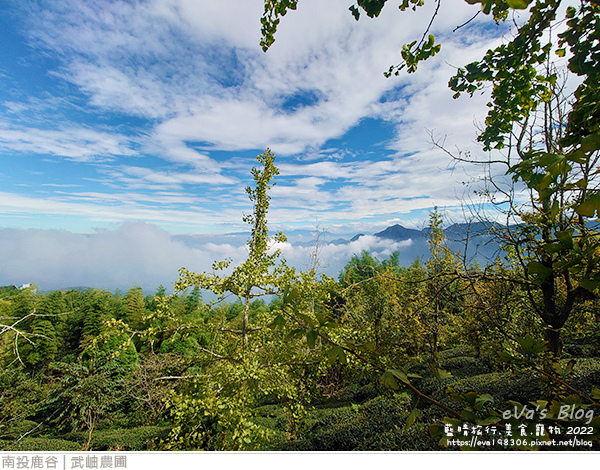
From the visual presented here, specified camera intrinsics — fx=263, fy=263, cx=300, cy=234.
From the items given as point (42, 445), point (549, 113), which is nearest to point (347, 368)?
point (549, 113)

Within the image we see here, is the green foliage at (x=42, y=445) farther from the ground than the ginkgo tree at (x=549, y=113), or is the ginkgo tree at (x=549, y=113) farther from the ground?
the ginkgo tree at (x=549, y=113)

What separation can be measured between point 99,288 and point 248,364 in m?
25.7

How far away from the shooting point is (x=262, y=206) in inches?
158

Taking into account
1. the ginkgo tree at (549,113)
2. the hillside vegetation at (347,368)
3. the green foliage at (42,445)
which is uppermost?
the ginkgo tree at (549,113)

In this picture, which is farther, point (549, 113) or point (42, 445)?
point (42, 445)

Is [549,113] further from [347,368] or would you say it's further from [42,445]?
[42,445]

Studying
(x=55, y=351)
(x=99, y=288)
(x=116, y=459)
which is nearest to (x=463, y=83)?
(x=116, y=459)

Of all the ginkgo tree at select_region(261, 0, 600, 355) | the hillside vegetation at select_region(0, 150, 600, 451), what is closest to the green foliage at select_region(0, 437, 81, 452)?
the hillside vegetation at select_region(0, 150, 600, 451)

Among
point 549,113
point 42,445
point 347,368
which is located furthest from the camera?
point 42,445

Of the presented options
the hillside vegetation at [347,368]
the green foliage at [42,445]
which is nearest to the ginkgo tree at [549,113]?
the hillside vegetation at [347,368]

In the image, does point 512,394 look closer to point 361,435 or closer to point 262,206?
point 361,435

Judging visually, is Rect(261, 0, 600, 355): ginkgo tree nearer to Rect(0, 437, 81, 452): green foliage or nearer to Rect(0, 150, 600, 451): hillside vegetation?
Rect(0, 150, 600, 451): hillside vegetation

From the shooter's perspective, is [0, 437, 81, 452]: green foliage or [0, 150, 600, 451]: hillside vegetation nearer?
[0, 150, 600, 451]: hillside vegetation

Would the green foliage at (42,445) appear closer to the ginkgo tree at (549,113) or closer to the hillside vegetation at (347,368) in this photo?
the hillside vegetation at (347,368)
